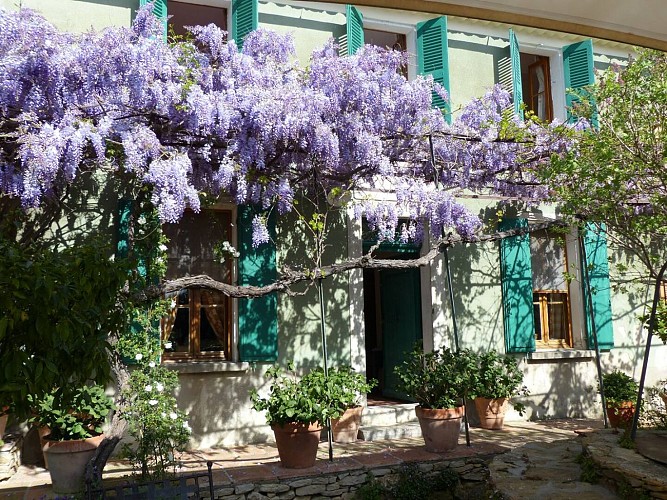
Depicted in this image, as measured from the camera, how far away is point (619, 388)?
759cm

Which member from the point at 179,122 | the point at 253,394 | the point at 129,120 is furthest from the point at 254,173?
the point at 253,394

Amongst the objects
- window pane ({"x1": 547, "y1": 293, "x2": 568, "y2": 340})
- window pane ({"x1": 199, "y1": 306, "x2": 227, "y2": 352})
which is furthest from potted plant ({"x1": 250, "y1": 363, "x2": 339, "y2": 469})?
window pane ({"x1": 547, "y1": 293, "x2": 568, "y2": 340})

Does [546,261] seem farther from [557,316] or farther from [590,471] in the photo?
[590,471]

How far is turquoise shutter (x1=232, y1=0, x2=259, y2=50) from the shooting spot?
7078 mm

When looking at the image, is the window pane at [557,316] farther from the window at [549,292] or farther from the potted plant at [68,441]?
the potted plant at [68,441]

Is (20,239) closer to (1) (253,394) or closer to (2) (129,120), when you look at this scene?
(2) (129,120)

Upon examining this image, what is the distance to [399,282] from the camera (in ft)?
28.0

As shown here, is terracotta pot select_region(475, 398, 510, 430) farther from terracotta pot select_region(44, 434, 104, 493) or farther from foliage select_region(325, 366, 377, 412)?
terracotta pot select_region(44, 434, 104, 493)

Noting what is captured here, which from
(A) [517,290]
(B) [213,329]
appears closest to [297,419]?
(B) [213,329]

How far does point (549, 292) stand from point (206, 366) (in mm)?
4778

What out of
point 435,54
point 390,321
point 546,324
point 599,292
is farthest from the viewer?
point 390,321

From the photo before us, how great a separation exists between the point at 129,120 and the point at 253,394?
110 inches

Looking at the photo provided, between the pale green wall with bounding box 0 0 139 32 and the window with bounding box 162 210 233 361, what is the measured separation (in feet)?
7.30

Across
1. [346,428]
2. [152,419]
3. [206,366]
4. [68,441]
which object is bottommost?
[346,428]
